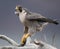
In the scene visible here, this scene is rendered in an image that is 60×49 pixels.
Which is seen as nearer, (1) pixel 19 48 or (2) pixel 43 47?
(1) pixel 19 48

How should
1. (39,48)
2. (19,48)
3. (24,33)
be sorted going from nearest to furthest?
(19,48)
(39,48)
(24,33)

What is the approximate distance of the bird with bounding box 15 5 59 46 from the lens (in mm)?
4297

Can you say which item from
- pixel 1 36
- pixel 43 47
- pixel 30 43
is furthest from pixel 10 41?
pixel 43 47

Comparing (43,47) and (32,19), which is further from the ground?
(32,19)

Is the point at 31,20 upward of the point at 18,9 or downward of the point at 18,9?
downward

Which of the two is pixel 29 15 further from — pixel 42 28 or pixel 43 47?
pixel 43 47

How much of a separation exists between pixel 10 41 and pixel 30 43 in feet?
1.67

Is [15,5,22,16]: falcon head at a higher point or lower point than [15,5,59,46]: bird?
higher

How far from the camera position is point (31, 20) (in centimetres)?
431

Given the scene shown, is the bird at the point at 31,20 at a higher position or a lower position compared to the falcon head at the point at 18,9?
lower

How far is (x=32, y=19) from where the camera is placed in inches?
169

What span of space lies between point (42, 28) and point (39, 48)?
0.43 meters

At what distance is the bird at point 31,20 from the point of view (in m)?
4.30

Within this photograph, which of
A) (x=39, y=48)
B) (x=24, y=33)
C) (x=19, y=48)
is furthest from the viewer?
(x=24, y=33)
